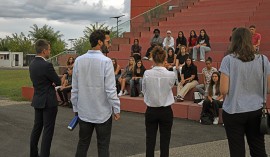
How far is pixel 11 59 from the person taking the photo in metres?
71.6

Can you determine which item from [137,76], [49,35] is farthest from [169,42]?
[49,35]

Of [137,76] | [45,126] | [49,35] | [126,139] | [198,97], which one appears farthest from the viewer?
[49,35]

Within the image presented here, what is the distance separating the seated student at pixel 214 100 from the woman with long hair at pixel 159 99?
171 inches

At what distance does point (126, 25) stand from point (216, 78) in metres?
9.67

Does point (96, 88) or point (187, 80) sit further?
point (187, 80)

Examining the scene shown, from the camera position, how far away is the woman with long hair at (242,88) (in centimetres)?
385

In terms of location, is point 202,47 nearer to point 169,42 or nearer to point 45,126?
point 169,42

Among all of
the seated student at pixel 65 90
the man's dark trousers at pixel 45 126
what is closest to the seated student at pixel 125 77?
the seated student at pixel 65 90

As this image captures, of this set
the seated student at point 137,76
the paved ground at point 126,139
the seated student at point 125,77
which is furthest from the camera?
the seated student at point 125,77

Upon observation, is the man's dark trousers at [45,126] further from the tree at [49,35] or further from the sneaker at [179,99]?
the tree at [49,35]

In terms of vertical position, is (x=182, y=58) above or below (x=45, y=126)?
above

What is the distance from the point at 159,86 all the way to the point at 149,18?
560 inches

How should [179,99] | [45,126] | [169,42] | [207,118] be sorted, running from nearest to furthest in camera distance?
[45,126] → [207,118] → [179,99] → [169,42]

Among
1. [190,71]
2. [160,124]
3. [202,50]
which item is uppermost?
[202,50]
